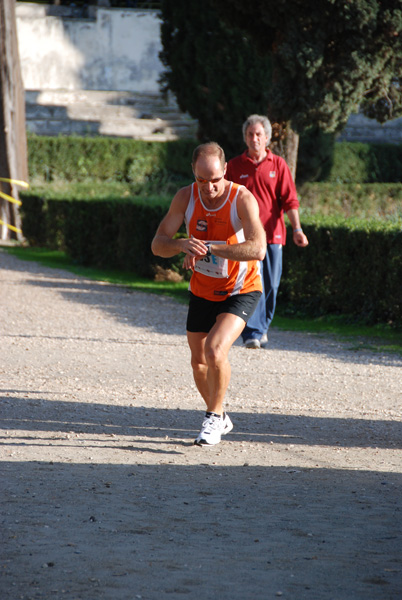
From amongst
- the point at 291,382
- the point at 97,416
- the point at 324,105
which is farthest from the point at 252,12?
the point at 97,416

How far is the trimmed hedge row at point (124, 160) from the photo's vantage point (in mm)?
26812

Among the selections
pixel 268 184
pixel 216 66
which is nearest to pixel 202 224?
pixel 268 184

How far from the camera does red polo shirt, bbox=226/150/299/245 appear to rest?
8.37 metres

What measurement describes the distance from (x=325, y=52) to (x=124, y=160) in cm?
1448

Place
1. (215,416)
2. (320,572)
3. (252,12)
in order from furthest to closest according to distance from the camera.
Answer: (252,12)
(215,416)
(320,572)

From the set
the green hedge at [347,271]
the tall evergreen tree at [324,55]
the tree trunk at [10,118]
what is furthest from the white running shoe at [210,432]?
the tree trunk at [10,118]

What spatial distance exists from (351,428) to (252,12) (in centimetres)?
932

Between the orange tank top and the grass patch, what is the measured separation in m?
3.95

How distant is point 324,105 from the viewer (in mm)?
13930

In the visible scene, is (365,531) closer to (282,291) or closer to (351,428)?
(351,428)

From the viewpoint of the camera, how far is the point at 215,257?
5391 millimetres

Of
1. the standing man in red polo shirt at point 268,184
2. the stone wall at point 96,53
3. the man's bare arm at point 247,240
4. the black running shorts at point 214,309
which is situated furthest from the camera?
the stone wall at point 96,53

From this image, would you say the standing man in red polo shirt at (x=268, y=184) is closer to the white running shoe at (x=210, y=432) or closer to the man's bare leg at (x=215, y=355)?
the man's bare leg at (x=215, y=355)

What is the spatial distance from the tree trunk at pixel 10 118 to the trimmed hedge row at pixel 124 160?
4.40 meters
